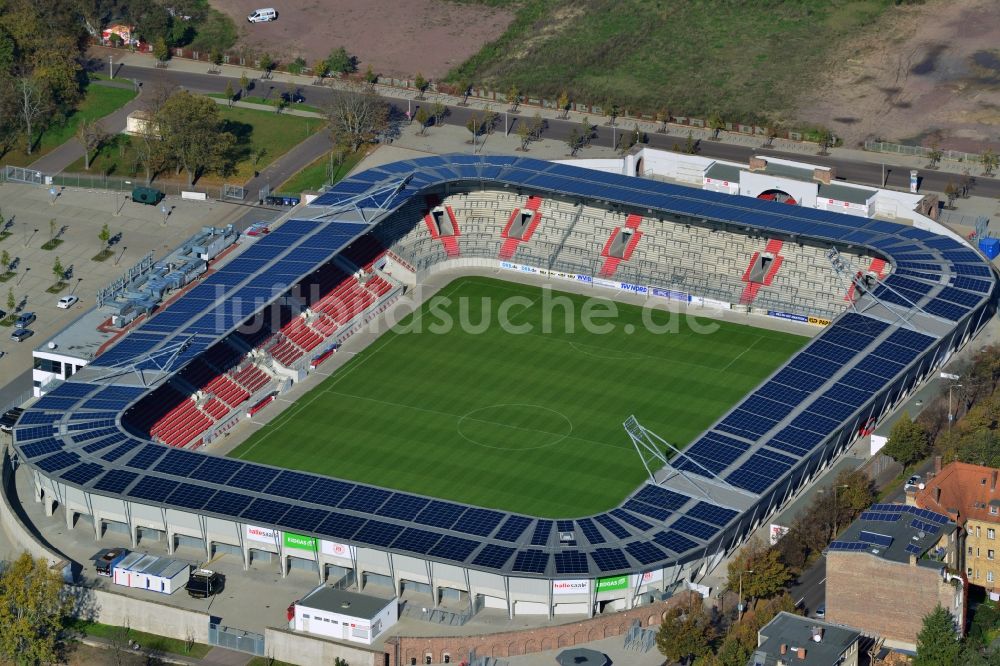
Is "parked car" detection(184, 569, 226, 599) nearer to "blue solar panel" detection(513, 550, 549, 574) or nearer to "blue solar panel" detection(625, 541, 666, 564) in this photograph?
"blue solar panel" detection(513, 550, 549, 574)

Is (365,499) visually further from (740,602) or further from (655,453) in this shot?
(740,602)

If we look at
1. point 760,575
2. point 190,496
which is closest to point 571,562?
point 760,575

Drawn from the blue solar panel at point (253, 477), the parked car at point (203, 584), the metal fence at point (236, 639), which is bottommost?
the metal fence at point (236, 639)

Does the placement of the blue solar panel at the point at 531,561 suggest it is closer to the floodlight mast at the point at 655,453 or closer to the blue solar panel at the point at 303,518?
the floodlight mast at the point at 655,453

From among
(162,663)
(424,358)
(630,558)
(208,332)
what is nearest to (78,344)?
(208,332)

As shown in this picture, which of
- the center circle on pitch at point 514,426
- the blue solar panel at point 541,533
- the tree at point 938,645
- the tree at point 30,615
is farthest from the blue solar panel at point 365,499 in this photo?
the tree at point 938,645
